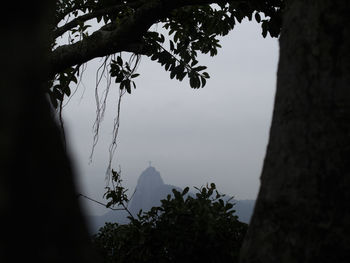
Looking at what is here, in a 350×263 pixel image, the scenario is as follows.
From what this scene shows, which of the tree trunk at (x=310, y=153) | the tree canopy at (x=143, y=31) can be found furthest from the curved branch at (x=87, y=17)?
the tree trunk at (x=310, y=153)

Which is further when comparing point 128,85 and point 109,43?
point 128,85

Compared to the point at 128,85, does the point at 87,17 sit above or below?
above

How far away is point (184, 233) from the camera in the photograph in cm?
294

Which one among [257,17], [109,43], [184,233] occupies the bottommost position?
[184,233]

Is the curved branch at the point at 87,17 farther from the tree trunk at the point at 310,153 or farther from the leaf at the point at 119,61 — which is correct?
the tree trunk at the point at 310,153

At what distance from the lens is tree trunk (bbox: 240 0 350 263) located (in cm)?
161

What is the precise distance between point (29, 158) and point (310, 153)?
4.29ft

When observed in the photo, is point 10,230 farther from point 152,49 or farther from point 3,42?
point 152,49

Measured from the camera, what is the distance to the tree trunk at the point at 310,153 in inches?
63.5

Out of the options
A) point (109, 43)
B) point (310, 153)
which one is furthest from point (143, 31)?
point (310, 153)

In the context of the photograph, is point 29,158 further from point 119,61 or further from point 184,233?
point 119,61

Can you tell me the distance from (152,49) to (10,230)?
177 inches

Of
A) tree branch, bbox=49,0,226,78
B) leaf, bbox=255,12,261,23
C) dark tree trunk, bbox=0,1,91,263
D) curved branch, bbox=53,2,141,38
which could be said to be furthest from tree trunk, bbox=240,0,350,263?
curved branch, bbox=53,2,141,38

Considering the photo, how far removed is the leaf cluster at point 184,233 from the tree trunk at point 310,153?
120cm
